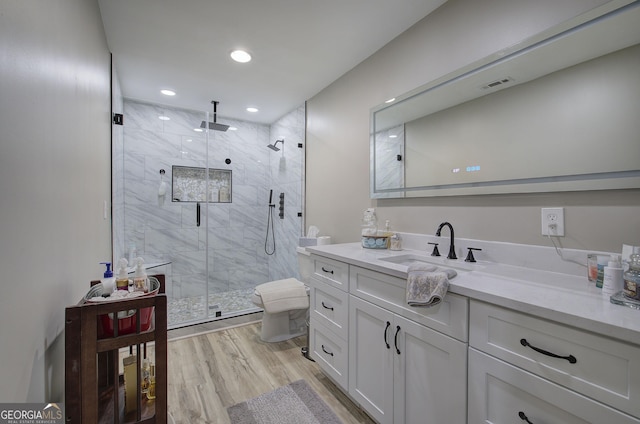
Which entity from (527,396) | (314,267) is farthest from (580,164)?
(314,267)

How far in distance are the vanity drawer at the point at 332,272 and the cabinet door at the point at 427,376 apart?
43cm

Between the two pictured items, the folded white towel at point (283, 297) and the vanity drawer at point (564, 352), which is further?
the folded white towel at point (283, 297)

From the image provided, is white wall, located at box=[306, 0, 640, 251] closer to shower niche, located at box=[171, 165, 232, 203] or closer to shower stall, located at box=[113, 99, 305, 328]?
shower stall, located at box=[113, 99, 305, 328]

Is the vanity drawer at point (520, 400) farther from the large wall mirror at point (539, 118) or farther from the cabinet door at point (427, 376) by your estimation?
the large wall mirror at point (539, 118)

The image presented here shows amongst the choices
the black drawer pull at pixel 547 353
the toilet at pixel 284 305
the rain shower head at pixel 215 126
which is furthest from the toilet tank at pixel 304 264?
the rain shower head at pixel 215 126

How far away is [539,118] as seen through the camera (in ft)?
4.25

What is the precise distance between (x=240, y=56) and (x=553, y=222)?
7.83ft

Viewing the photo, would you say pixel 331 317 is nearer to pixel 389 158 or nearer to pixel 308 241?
pixel 308 241

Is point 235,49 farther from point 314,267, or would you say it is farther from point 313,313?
point 313,313

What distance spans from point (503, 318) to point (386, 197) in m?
1.23

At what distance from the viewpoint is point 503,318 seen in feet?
3.01

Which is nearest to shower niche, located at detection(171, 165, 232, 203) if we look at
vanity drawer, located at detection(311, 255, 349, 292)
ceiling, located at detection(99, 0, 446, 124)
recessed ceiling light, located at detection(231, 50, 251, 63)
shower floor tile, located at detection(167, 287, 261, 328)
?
ceiling, located at detection(99, 0, 446, 124)

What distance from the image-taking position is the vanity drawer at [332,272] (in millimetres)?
1646

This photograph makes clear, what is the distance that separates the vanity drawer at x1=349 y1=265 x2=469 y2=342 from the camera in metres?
1.05
